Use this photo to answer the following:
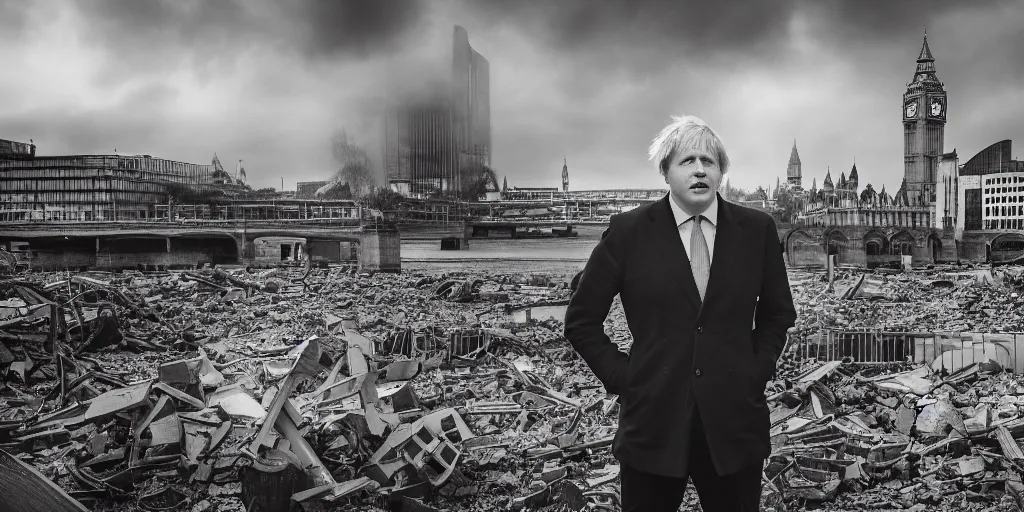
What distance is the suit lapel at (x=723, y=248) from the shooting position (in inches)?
69.8

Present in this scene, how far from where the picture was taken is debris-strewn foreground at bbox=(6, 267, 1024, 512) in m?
3.78

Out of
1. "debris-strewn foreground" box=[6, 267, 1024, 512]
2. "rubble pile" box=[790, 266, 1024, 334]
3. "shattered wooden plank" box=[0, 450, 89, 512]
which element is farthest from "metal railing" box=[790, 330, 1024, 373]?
"shattered wooden plank" box=[0, 450, 89, 512]

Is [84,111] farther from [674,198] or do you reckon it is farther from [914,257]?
[914,257]

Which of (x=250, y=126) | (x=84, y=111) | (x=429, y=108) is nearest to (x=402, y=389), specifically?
(x=429, y=108)

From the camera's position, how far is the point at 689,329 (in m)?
1.75

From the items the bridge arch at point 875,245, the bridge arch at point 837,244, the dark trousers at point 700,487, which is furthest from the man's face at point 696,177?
the bridge arch at point 875,245

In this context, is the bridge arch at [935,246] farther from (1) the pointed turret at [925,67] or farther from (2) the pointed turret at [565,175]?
(2) the pointed turret at [565,175]

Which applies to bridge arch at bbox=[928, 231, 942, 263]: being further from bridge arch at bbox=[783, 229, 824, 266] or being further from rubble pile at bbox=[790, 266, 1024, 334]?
bridge arch at bbox=[783, 229, 824, 266]

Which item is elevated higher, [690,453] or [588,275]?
[588,275]

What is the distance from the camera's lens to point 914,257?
Result: 7348mm

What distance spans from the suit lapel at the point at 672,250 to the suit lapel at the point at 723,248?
0.4 inches

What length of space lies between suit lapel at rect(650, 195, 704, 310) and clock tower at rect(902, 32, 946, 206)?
5.50 m

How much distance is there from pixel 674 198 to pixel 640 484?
71 centimetres

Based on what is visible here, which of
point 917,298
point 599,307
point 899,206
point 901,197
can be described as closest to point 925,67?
point 901,197
